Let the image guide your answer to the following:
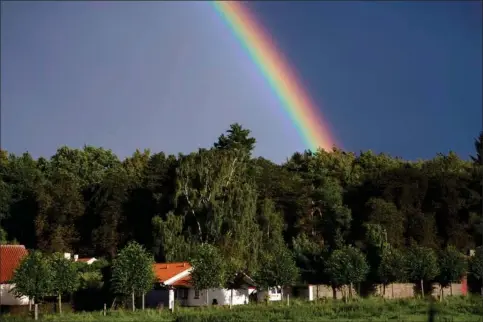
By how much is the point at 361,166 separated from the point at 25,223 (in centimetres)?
4489

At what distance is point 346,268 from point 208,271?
1175 centimetres

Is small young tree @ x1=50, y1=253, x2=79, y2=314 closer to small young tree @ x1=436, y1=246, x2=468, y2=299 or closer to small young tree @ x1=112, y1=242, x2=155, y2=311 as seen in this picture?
small young tree @ x1=112, y1=242, x2=155, y2=311

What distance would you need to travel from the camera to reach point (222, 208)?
5941 cm

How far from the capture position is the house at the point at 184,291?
51.4 m

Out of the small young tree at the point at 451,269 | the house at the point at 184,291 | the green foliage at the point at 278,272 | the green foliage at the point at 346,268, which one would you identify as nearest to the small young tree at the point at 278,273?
the green foliage at the point at 278,272

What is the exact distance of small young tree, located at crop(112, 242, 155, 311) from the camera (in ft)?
148

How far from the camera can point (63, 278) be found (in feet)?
148

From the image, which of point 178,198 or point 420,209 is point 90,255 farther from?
point 420,209

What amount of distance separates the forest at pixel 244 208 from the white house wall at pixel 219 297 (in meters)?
2.60

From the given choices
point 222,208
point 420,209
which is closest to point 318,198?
point 420,209

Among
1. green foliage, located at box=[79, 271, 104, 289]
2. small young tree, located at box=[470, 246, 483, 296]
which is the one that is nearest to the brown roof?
green foliage, located at box=[79, 271, 104, 289]

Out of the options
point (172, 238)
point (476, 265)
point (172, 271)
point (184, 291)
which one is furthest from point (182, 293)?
point (476, 265)

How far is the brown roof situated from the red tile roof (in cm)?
1090

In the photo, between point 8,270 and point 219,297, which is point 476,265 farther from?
point 8,270
